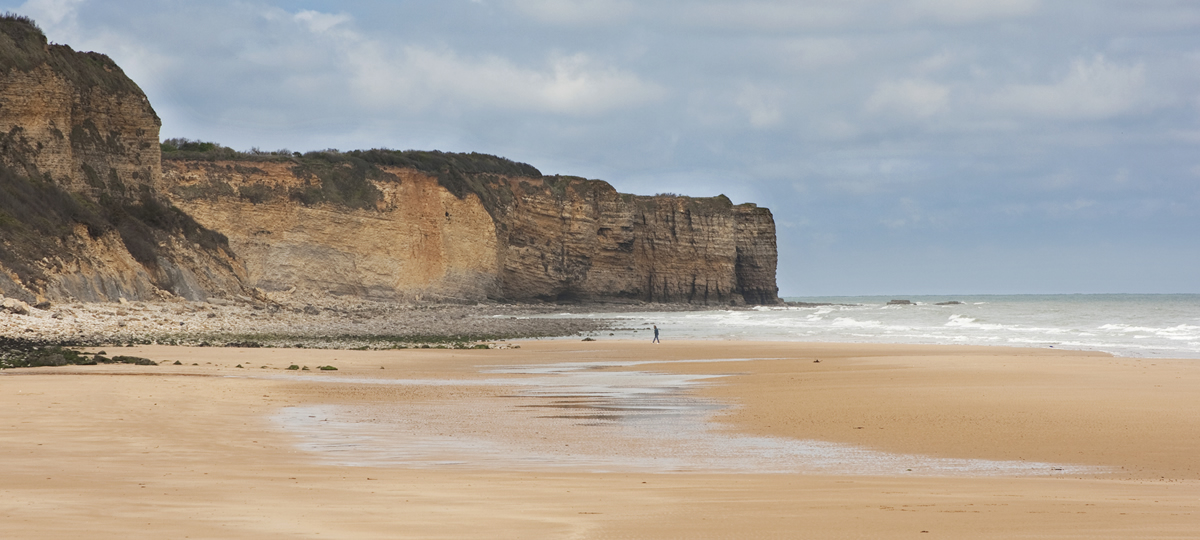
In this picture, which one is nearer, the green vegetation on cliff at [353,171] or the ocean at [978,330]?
the ocean at [978,330]

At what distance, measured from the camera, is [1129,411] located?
1134 centimetres

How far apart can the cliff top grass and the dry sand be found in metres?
26.7

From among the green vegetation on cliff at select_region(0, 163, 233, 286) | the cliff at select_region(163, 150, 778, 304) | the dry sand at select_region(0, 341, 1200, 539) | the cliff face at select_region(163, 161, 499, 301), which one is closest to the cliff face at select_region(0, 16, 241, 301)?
the green vegetation on cliff at select_region(0, 163, 233, 286)

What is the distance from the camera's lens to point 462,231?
6594 cm

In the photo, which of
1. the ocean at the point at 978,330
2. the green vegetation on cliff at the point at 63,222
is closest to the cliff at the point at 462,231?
the green vegetation on cliff at the point at 63,222

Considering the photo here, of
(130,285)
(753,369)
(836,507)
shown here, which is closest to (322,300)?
(130,285)

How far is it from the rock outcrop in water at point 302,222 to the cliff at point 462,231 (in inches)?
4.4

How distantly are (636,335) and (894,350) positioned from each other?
42.8ft

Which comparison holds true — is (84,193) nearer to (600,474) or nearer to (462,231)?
(462,231)

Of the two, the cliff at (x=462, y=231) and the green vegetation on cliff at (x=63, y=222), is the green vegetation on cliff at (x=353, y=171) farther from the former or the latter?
the green vegetation on cliff at (x=63, y=222)

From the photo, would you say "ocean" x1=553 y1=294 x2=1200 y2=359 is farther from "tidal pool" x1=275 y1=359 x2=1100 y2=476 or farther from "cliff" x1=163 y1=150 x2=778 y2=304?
"cliff" x1=163 y1=150 x2=778 y2=304

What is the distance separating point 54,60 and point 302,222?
21.2 meters

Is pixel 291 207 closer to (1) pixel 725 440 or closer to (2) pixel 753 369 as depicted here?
(2) pixel 753 369

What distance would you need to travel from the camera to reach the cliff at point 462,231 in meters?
57.3
